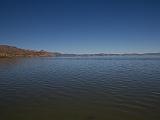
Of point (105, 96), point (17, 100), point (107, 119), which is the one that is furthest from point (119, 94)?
point (17, 100)

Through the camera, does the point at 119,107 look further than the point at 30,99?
No

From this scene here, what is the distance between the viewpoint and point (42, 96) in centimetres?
1591

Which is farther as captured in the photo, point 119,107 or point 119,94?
point 119,94

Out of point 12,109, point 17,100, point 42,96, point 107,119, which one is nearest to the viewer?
point 107,119

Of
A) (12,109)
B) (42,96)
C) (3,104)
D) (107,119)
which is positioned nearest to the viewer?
(107,119)

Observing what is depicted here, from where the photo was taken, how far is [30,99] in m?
15.0

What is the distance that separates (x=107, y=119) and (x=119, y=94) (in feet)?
19.5

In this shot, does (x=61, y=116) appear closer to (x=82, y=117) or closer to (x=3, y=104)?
(x=82, y=117)

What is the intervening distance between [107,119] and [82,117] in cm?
149

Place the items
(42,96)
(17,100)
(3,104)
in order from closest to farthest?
(3,104), (17,100), (42,96)

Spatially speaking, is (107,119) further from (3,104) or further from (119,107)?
(3,104)

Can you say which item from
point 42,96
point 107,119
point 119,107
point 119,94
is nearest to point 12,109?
point 42,96

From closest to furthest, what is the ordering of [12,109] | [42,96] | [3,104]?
1. [12,109]
2. [3,104]
3. [42,96]

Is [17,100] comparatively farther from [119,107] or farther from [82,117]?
[119,107]
